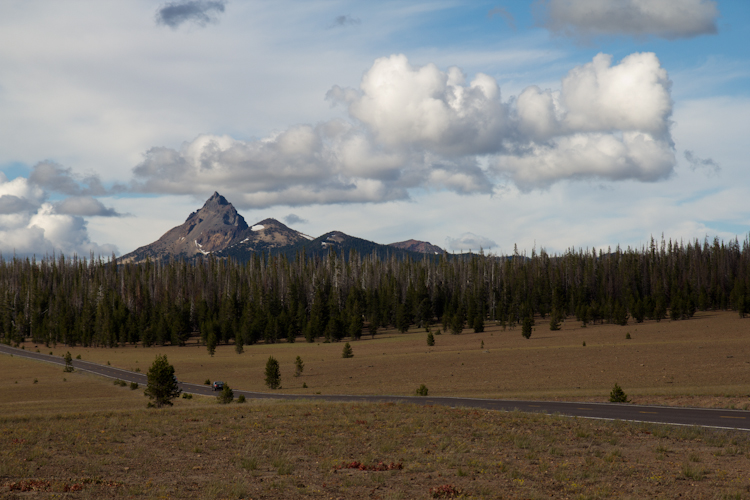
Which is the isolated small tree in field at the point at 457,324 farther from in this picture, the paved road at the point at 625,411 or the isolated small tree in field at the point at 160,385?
the isolated small tree in field at the point at 160,385

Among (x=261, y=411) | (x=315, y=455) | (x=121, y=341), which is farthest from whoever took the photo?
(x=121, y=341)

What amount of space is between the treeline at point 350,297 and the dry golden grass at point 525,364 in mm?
7074

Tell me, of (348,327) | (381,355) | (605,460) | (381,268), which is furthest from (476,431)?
(381,268)

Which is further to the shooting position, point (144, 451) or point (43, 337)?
point (43, 337)

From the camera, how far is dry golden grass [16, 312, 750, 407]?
42.2 m

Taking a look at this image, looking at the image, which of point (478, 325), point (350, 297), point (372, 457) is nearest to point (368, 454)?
point (372, 457)

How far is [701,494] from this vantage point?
1234 cm

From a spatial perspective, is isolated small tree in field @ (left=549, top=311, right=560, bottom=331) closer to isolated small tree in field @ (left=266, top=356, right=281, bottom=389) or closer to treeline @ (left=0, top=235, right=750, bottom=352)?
treeline @ (left=0, top=235, right=750, bottom=352)

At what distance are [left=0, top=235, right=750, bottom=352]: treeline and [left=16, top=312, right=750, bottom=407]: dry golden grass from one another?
23.2ft

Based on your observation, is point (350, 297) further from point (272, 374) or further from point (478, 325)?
point (272, 374)

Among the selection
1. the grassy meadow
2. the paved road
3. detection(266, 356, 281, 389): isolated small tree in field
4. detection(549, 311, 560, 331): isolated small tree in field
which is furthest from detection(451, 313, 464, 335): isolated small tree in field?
the paved road

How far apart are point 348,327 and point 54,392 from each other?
59.7m

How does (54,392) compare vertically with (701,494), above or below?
below

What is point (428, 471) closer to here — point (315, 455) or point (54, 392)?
point (315, 455)
